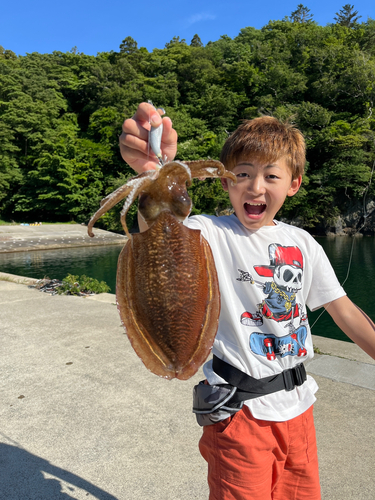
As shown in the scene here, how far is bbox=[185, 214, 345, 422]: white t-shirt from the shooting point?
66.2 inches

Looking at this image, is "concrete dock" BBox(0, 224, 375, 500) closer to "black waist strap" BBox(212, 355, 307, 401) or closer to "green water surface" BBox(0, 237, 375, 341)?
"black waist strap" BBox(212, 355, 307, 401)

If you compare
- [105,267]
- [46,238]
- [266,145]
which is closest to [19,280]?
[105,267]

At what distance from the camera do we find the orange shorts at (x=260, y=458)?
1509 millimetres

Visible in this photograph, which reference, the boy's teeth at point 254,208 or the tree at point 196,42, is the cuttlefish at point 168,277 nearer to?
the boy's teeth at point 254,208

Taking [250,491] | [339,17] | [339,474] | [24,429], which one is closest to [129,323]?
[250,491]

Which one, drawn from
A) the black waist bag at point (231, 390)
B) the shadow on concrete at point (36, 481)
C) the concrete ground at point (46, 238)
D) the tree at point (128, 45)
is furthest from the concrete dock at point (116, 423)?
the tree at point (128, 45)

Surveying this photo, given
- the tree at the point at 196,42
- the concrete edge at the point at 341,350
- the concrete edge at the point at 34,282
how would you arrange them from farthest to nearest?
1. the tree at the point at 196,42
2. the concrete edge at the point at 34,282
3. the concrete edge at the point at 341,350

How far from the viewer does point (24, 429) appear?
329cm

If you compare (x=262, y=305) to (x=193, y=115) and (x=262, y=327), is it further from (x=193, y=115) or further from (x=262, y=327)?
(x=193, y=115)

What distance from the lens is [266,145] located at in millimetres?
1735

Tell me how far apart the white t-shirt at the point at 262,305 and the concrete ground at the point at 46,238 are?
25458 millimetres

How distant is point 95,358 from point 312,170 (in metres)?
44.1

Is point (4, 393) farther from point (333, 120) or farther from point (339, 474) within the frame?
point (333, 120)

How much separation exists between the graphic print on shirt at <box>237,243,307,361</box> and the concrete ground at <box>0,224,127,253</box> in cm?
2552
